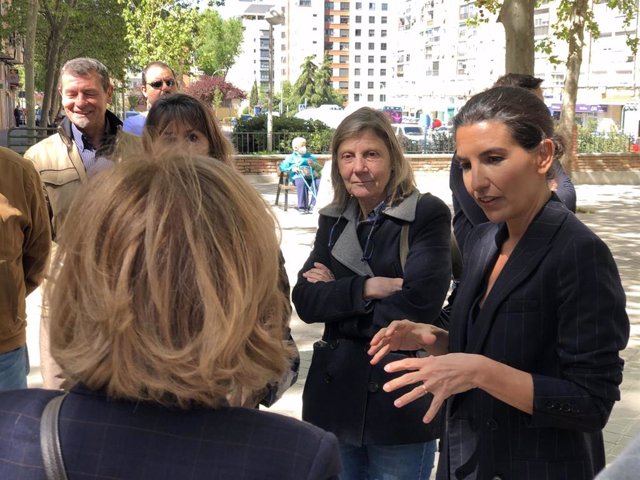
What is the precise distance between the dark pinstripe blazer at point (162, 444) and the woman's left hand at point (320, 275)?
5.62ft

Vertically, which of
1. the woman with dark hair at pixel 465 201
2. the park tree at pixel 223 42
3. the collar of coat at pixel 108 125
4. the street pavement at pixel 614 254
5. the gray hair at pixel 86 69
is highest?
the park tree at pixel 223 42

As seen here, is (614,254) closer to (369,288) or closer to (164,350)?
(369,288)

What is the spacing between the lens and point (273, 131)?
914 inches

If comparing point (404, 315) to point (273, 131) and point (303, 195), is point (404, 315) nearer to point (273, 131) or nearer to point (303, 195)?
point (303, 195)

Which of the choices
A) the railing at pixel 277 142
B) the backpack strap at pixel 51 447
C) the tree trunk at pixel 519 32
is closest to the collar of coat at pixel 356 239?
the backpack strap at pixel 51 447

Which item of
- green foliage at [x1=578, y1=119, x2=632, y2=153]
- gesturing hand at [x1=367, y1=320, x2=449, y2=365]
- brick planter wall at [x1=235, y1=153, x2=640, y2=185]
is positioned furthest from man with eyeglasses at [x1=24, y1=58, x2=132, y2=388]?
green foliage at [x1=578, y1=119, x2=632, y2=153]

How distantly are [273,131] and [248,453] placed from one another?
22261mm

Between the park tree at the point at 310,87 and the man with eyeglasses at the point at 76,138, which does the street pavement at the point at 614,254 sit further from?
the park tree at the point at 310,87

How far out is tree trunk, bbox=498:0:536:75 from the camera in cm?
1109

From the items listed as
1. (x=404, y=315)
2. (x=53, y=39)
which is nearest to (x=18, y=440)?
(x=404, y=315)

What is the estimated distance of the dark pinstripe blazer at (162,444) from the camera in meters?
1.22

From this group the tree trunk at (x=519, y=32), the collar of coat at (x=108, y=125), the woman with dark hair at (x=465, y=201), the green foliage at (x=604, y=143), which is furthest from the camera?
the green foliage at (x=604, y=143)

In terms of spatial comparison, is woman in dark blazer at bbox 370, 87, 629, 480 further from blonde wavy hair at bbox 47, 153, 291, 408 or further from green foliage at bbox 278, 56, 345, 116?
green foliage at bbox 278, 56, 345, 116

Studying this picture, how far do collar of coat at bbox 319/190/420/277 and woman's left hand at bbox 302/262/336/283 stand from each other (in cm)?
6
